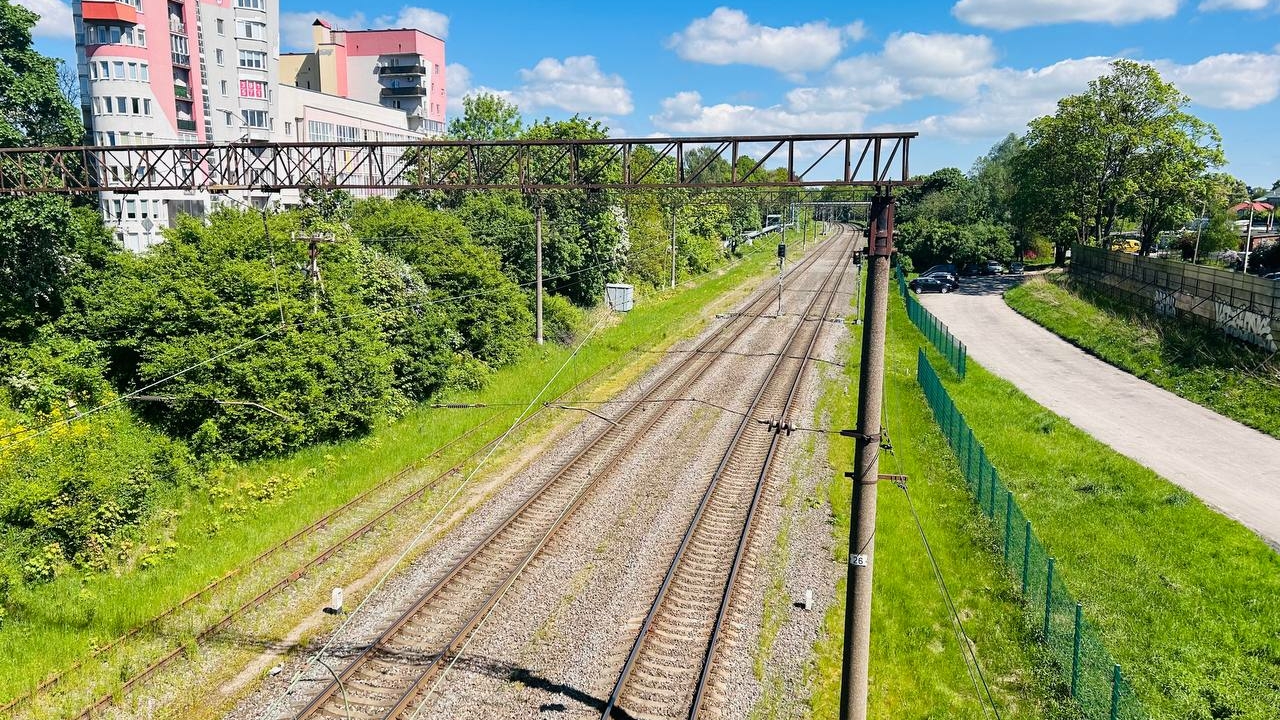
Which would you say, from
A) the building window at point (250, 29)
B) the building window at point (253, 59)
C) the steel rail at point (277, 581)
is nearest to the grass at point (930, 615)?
the steel rail at point (277, 581)

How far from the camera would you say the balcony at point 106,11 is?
46.8 metres

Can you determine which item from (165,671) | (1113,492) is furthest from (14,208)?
(1113,492)

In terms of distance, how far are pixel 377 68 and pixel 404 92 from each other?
13.1ft

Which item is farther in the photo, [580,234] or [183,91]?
[183,91]

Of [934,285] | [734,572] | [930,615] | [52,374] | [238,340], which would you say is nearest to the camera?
[930,615]

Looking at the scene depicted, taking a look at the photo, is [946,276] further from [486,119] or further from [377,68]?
[377,68]

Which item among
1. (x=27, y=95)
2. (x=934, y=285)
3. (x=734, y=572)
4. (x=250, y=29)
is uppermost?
(x=250, y=29)

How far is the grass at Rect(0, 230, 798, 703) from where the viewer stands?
12.9 m

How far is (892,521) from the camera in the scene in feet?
58.5

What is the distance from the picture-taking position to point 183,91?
178 ft

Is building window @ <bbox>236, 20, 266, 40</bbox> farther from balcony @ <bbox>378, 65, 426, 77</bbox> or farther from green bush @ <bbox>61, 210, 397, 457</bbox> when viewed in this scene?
green bush @ <bbox>61, 210, 397, 457</bbox>

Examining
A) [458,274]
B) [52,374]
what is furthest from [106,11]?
[52,374]

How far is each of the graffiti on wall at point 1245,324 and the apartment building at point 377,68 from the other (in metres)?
74.1

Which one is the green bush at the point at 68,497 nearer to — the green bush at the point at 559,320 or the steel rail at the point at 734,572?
the steel rail at the point at 734,572
